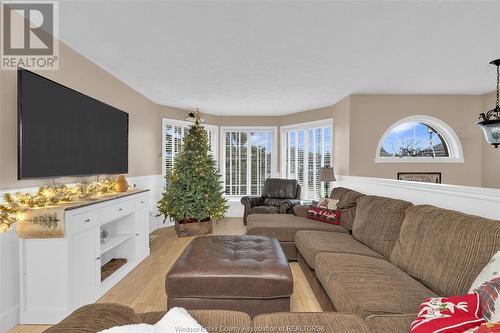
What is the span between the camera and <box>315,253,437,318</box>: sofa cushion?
4.78 feet

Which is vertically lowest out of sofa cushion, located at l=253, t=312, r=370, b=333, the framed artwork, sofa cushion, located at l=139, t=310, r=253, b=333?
sofa cushion, located at l=253, t=312, r=370, b=333

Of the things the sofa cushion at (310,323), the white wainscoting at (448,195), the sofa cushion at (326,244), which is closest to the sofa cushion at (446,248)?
the white wainscoting at (448,195)

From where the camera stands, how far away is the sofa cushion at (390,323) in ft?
3.99

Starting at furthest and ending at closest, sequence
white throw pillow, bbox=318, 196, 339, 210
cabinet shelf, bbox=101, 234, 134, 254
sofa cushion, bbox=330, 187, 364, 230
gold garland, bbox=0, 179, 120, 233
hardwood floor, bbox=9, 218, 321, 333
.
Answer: white throw pillow, bbox=318, 196, 339, 210 < sofa cushion, bbox=330, 187, 364, 230 < cabinet shelf, bbox=101, 234, 134, 254 < hardwood floor, bbox=9, 218, 321, 333 < gold garland, bbox=0, 179, 120, 233

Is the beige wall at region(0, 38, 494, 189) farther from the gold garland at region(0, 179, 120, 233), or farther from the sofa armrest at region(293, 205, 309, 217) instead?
the gold garland at region(0, 179, 120, 233)

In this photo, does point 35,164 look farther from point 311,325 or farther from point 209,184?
point 209,184

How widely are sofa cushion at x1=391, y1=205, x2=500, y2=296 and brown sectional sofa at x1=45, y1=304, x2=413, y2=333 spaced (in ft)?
1.74

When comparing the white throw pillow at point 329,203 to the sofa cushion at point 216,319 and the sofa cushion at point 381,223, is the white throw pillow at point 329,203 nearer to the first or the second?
the sofa cushion at point 381,223

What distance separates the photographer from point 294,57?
3.05 metres

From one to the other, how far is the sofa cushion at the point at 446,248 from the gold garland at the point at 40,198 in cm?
298

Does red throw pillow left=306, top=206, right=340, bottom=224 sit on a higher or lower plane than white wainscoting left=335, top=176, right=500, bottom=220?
lower

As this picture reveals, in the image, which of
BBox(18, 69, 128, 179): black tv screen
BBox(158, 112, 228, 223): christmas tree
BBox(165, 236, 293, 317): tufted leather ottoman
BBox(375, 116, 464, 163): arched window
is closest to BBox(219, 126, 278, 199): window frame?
BBox(158, 112, 228, 223): christmas tree

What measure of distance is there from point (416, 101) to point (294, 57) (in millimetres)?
→ 2992

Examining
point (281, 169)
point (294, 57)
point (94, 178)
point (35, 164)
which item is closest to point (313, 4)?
point (294, 57)
